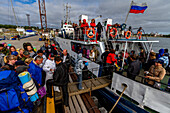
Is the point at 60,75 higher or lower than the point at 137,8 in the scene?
lower

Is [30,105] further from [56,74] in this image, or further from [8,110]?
[56,74]

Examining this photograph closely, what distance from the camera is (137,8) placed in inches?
257

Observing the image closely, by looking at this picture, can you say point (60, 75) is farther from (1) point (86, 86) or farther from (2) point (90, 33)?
(2) point (90, 33)

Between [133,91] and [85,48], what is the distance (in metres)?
5.38

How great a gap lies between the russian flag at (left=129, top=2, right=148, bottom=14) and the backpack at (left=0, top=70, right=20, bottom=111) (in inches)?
340

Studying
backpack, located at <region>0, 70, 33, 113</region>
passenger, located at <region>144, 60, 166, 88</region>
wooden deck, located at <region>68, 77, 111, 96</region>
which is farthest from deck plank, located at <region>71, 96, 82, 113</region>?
passenger, located at <region>144, 60, 166, 88</region>

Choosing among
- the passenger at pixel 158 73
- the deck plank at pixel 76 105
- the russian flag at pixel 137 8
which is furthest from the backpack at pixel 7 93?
the russian flag at pixel 137 8

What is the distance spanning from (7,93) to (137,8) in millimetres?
9082

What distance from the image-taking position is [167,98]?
9.05 ft

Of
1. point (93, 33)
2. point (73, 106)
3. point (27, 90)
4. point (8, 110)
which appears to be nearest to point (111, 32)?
point (93, 33)

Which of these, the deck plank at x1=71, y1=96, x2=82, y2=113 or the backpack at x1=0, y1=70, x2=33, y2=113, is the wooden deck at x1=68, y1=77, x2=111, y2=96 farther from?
the backpack at x1=0, y1=70, x2=33, y2=113

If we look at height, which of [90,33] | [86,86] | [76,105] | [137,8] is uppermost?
[137,8]

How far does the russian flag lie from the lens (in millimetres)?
6520

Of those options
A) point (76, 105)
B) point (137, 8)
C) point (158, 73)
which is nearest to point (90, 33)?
point (137, 8)
